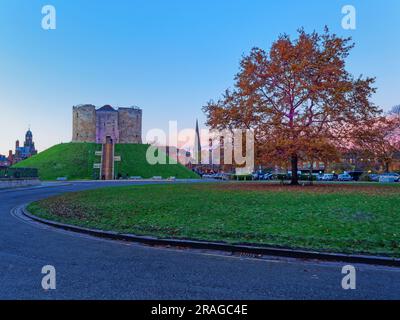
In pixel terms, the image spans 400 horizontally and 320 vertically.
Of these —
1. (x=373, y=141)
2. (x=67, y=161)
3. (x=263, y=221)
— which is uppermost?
(x=373, y=141)

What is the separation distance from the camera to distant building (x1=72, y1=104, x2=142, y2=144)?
101 meters

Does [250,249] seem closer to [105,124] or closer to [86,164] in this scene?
[86,164]

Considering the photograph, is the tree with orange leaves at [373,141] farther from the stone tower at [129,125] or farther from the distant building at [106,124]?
the distant building at [106,124]

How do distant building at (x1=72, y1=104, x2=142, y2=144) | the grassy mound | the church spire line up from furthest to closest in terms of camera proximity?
1. the church spire
2. distant building at (x1=72, y1=104, x2=142, y2=144)
3. the grassy mound

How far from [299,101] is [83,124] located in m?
83.3

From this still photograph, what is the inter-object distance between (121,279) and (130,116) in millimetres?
101384

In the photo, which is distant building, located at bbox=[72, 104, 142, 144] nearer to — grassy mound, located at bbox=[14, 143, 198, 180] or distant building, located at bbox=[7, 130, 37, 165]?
grassy mound, located at bbox=[14, 143, 198, 180]

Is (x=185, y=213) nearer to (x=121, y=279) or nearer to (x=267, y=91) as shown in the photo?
(x=121, y=279)

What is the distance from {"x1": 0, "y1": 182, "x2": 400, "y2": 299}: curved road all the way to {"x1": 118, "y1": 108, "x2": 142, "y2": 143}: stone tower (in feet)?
318

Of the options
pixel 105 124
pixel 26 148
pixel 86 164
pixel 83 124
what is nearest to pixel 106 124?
pixel 105 124

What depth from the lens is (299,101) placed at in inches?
1137

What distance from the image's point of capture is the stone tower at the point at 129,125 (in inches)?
4090

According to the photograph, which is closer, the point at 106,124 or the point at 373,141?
the point at 373,141

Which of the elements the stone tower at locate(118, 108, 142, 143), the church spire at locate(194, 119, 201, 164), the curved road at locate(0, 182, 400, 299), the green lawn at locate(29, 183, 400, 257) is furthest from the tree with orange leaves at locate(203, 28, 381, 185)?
the church spire at locate(194, 119, 201, 164)
